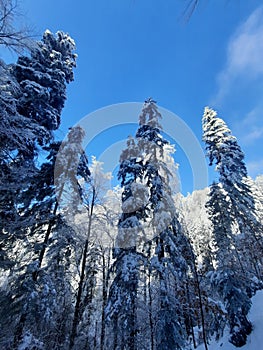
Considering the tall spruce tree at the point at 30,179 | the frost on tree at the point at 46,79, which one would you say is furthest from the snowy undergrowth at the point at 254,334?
the frost on tree at the point at 46,79

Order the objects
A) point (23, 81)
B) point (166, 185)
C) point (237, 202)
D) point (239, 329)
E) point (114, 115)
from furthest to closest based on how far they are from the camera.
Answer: point (114, 115) → point (237, 202) → point (166, 185) → point (239, 329) → point (23, 81)

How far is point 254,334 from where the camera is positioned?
9.71 meters

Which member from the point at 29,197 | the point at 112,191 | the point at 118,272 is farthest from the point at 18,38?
the point at 112,191

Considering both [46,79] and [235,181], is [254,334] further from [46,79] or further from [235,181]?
[46,79]

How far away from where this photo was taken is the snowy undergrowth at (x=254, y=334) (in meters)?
9.33

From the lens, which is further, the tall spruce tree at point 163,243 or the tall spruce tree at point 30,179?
the tall spruce tree at point 163,243

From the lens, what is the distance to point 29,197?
33.7ft

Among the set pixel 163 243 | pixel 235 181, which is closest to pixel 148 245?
pixel 163 243

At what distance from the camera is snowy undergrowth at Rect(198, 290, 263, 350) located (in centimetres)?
933

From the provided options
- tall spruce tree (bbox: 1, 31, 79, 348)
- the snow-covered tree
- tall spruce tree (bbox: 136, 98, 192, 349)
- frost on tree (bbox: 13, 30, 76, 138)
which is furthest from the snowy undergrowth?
frost on tree (bbox: 13, 30, 76, 138)

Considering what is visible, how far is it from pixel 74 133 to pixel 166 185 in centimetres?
646

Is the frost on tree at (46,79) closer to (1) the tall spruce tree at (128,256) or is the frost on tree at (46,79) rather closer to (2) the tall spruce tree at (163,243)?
(1) the tall spruce tree at (128,256)

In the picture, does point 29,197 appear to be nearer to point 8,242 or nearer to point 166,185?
point 8,242

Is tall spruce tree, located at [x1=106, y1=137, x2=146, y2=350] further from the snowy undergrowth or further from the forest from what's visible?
the snowy undergrowth
